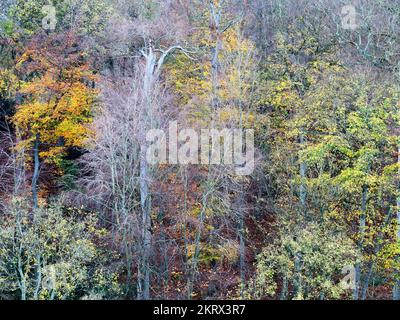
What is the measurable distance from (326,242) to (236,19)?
15436mm

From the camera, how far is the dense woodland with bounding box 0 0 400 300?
1827cm

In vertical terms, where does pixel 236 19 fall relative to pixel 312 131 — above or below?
above

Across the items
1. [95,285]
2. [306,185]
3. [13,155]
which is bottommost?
[95,285]

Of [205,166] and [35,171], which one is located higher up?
[205,166]

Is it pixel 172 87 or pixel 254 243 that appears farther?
pixel 172 87

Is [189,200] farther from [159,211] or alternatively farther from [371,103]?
[371,103]

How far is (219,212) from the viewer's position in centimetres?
→ 2303

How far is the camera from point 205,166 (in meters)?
22.1

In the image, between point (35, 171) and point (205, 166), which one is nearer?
point (205, 166)

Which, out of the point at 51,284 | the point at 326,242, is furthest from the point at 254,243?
the point at 51,284

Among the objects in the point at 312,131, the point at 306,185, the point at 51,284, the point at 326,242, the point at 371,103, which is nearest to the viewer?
A: the point at 51,284

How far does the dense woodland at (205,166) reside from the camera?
18.3 meters

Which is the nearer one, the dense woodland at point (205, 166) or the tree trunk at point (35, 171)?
the dense woodland at point (205, 166)

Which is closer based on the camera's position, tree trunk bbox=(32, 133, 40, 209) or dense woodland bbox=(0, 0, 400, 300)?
dense woodland bbox=(0, 0, 400, 300)
